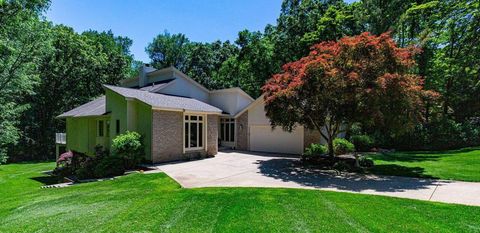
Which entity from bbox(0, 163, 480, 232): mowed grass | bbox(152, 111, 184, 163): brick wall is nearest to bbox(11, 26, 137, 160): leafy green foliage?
bbox(152, 111, 184, 163): brick wall

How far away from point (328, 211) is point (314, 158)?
841cm

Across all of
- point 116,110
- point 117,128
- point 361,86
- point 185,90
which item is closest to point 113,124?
point 117,128

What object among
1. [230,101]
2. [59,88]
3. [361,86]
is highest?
[59,88]

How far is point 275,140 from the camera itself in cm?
2134

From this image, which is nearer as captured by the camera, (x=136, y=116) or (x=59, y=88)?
(x=136, y=116)

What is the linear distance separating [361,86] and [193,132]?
33.1 feet

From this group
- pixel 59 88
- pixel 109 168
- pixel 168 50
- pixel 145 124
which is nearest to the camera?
pixel 109 168

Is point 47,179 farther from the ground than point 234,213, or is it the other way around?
point 234,213

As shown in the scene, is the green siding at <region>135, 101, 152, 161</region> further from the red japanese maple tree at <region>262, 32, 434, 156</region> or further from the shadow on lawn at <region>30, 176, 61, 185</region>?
the red japanese maple tree at <region>262, 32, 434, 156</region>

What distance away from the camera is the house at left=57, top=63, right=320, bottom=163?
607 inches

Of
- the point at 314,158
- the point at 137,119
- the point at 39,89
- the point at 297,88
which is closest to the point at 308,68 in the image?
the point at 297,88

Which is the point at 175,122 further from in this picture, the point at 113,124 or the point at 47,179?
the point at 47,179

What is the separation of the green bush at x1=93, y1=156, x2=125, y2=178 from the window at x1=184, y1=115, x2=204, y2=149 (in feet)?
14.3

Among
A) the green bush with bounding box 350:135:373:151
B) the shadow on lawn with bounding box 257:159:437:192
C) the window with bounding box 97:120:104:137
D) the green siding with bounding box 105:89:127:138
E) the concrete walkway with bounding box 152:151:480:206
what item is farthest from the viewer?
the green bush with bounding box 350:135:373:151
